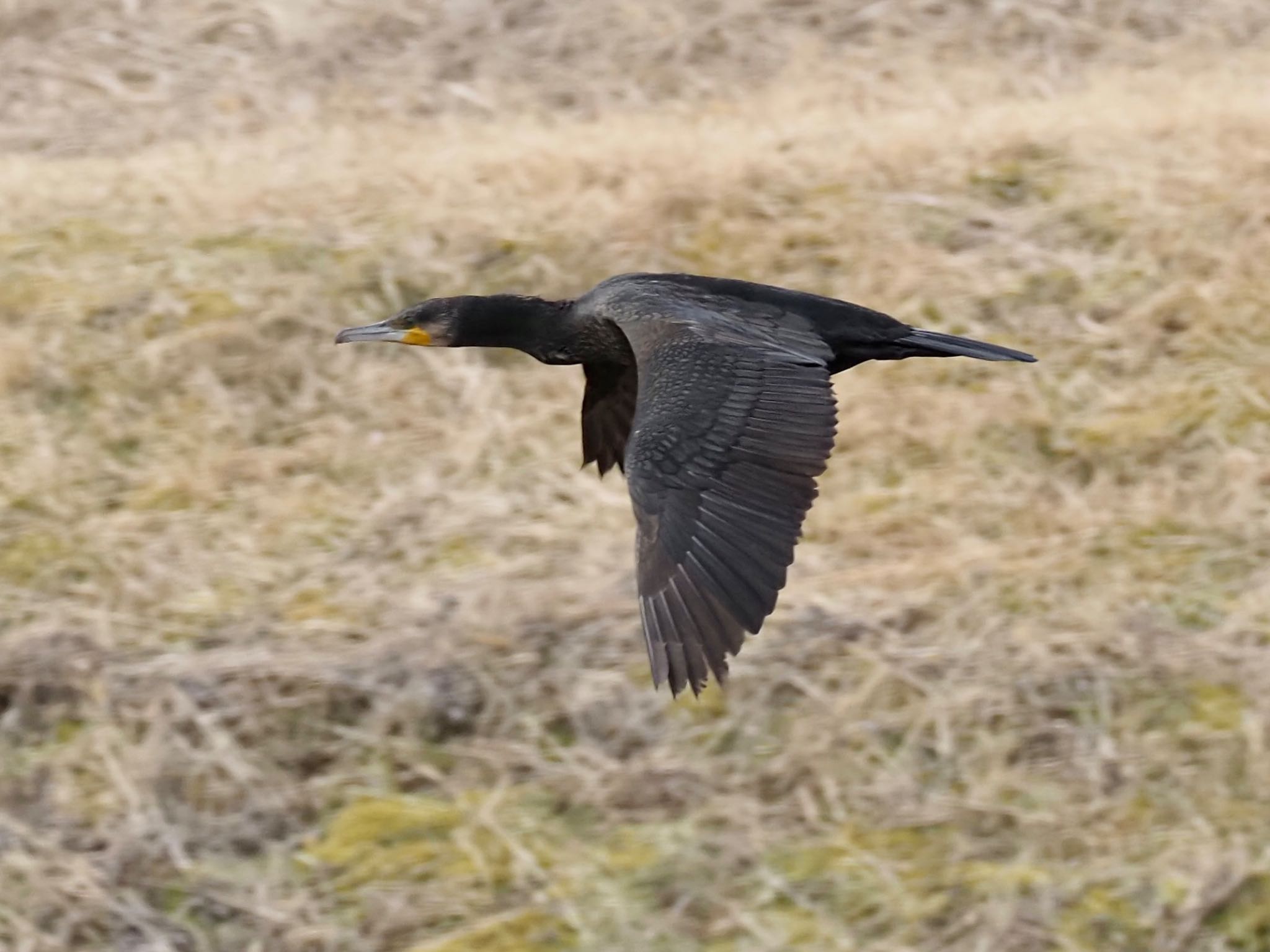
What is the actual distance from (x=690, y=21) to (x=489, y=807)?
18.6ft

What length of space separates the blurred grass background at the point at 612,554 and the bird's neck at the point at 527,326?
1111mm

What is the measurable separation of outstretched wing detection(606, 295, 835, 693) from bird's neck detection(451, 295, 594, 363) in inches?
22.5

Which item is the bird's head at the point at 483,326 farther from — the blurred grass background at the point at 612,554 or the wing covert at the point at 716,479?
the blurred grass background at the point at 612,554

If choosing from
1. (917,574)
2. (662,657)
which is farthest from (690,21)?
(662,657)

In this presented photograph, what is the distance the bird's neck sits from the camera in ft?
16.3

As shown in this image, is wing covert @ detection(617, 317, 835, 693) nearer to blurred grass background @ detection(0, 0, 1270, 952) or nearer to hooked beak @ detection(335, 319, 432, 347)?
hooked beak @ detection(335, 319, 432, 347)

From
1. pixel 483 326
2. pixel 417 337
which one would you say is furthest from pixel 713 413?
pixel 417 337

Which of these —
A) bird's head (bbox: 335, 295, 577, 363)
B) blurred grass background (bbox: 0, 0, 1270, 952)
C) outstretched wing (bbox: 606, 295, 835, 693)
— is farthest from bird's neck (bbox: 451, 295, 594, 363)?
blurred grass background (bbox: 0, 0, 1270, 952)

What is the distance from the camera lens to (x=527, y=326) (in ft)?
16.5

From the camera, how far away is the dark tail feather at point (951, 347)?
468cm

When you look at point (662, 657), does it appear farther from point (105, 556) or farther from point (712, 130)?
point (712, 130)

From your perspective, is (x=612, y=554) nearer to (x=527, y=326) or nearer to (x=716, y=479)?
(x=527, y=326)

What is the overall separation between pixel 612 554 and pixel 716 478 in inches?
86.0

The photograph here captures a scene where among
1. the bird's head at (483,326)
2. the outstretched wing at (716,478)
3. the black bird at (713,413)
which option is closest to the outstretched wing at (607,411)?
the black bird at (713,413)
